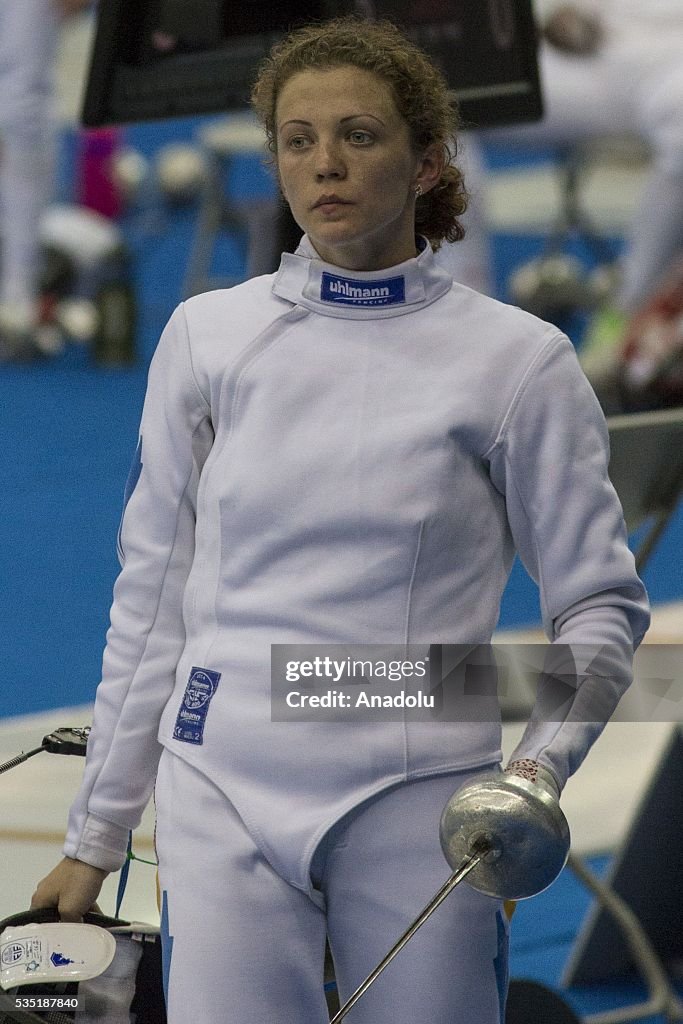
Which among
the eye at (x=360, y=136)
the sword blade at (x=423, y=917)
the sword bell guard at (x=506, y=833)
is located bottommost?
the sword blade at (x=423, y=917)

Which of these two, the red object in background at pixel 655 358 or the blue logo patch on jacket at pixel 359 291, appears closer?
the blue logo patch on jacket at pixel 359 291

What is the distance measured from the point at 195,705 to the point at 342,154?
19.2 inches

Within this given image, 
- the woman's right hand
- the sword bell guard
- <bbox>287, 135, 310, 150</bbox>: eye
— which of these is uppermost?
<bbox>287, 135, 310, 150</bbox>: eye

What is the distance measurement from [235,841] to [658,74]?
17.9ft

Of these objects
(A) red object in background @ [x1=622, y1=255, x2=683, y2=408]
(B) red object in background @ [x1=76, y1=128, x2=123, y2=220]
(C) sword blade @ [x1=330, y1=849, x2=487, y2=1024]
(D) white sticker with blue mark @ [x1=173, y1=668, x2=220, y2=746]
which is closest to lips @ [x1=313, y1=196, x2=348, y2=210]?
(D) white sticker with blue mark @ [x1=173, y1=668, x2=220, y2=746]

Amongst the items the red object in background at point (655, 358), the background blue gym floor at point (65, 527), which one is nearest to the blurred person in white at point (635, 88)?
the red object in background at point (655, 358)

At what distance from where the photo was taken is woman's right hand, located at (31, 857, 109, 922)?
1.62 meters

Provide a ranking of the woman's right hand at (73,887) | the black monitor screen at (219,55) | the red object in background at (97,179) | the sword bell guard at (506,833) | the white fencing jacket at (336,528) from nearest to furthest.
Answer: the sword bell guard at (506,833), the white fencing jacket at (336,528), the woman's right hand at (73,887), the black monitor screen at (219,55), the red object in background at (97,179)

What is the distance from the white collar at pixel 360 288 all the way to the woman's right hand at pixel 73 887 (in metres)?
0.55

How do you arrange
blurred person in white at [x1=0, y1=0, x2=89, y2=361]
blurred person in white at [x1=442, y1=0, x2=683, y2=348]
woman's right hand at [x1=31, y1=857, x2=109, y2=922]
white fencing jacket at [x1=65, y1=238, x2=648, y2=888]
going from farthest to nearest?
blurred person in white at [x1=442, y1=0, x2=683, y2=348]
blurred person in white at [x1=0, y1=0, x2=89, y2=361]
woman's right hand at [x1=31, y1=857, x2=109, y2=922]
white fencing jacket at [x1=65, y1=238, x2=648, y2=888]

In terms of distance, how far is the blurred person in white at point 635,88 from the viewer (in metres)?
6.43

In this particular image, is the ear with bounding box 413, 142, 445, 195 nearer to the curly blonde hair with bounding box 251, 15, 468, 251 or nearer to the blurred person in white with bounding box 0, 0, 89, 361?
the curly blonde hair with bounding box 251, 15, 468, 251

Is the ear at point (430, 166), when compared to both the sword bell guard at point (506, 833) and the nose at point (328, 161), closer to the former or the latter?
the nose at point (328, 161)

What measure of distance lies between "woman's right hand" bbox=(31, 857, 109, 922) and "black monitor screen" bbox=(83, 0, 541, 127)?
3.96 ft
